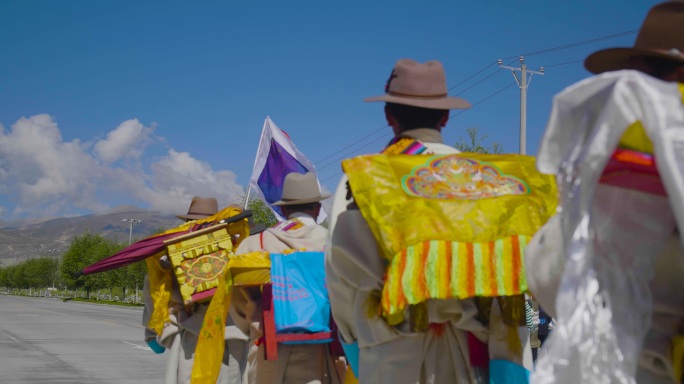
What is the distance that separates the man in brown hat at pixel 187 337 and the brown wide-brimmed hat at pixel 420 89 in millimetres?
4409

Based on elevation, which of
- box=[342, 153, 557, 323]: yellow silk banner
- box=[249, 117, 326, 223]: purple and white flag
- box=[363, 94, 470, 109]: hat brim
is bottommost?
box=[342, 153, 557, 323]: yellow silk banner

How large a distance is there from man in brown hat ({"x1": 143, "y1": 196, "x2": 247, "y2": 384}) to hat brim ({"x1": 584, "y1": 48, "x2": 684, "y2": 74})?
5716 millimetres

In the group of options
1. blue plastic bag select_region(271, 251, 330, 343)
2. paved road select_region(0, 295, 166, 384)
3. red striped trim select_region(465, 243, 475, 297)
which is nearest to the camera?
red striped trim select_region(465, 243, 475, 297)

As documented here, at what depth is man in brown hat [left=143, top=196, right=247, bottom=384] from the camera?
779 cm

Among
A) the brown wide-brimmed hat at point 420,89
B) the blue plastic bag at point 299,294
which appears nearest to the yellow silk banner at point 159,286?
the blue plastic bag at point 299,294

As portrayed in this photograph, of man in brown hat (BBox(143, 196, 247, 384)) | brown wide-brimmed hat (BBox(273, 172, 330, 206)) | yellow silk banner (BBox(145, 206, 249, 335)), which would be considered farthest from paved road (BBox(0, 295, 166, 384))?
brown wide-brimmed hat (BBox(273, 172, 330, 206))

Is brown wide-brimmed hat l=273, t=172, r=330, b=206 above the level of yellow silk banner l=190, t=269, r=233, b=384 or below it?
above

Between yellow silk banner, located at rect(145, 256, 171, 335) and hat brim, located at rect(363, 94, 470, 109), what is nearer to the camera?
hat brim, located at rect(363, 94, 470, 109)

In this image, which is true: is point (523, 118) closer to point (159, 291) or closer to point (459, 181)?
point (159, 291)

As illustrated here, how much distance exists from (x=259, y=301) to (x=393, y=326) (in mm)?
3147

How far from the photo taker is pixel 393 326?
11.0 ft

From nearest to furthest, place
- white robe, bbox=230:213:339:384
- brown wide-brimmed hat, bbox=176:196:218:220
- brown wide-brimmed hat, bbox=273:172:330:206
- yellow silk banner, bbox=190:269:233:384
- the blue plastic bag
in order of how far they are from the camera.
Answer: the blue plastic bag, white robe, bbox=230:213:339:384, yellow silk banner, bbox=190:269:233:384, brown wide-brimmed hat, bbox=273:172:330:206, brown wide-brimmed hat, bbox=176:196:218:220

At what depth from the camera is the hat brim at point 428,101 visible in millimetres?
3629

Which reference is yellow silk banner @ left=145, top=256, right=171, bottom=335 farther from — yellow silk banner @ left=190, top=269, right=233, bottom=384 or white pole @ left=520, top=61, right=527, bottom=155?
white pole @ left=520, top=61, right=527, bottom=155
